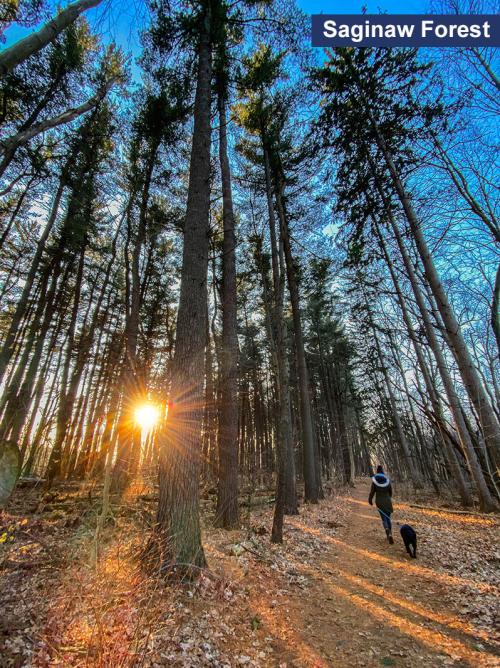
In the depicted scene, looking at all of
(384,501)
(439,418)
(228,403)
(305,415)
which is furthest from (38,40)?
(439,418)

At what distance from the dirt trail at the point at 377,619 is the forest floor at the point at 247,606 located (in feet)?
0.05

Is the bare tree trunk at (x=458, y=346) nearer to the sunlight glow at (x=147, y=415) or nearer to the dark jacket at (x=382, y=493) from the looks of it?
the dark jacket at (x=382, y=493)

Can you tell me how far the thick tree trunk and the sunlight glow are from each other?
126cm

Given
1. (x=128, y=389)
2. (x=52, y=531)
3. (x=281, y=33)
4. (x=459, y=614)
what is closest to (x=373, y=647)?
(x=459, y=614)

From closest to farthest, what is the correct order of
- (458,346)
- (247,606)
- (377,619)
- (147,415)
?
(377,619)
(247,606)
(458,346)
(147,415)

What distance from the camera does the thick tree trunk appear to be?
3.87 m

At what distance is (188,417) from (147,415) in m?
2.71

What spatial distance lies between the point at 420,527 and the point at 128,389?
953cm

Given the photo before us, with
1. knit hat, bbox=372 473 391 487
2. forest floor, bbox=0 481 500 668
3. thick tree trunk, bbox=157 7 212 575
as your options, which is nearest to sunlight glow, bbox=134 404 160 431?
thick tree trunk, bbox=157 7 212 575

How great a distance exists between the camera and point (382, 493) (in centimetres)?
710

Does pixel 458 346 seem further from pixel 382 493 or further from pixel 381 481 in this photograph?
pixel 382 493

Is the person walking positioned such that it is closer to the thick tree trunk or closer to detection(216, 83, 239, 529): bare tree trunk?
detection(216, 83, 239, 529): bare tree trunk

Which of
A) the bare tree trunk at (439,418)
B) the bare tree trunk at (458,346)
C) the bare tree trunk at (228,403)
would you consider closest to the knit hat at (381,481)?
the bare tree trunk at (458,346)

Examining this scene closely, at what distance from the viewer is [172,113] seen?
9.13 m
